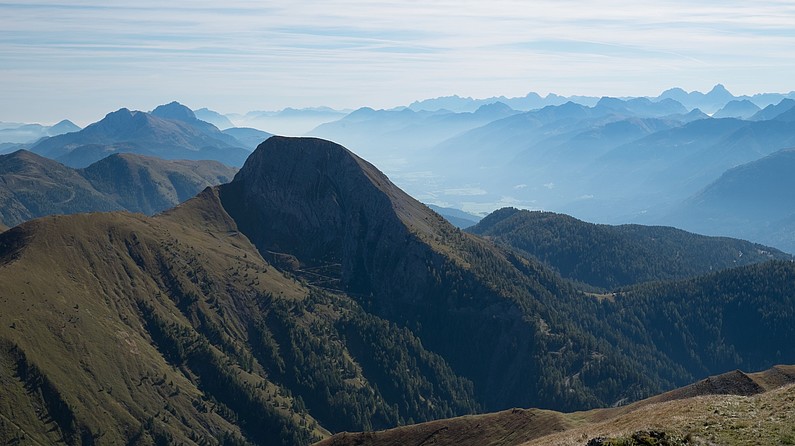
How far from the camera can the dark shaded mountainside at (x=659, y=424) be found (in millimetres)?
62156

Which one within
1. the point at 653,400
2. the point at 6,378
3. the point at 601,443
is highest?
the point at 601,443

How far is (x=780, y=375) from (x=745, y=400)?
183 feet

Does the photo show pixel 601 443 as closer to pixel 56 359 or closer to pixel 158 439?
pixel 158 439

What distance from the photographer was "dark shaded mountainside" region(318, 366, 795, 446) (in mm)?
62156

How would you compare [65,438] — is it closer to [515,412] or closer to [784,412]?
[515,412]

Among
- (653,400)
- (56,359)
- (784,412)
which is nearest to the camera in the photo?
(784,412)

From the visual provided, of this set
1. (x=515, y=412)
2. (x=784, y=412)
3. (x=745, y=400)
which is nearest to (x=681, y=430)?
(x=784, y=412)

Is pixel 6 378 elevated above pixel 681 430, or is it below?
below

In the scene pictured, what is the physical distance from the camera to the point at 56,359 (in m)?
190

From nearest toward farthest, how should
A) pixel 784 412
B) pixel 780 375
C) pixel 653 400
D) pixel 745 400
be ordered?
pixel 784 412 → pixel 745 400 → pixel 780 375 → pixel 653 400

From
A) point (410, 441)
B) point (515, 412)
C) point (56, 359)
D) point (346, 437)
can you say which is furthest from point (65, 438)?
point (515, 412)

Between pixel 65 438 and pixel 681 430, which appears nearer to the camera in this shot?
pixel 681 430

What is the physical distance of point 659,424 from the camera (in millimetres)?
67750

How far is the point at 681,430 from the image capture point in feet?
208
